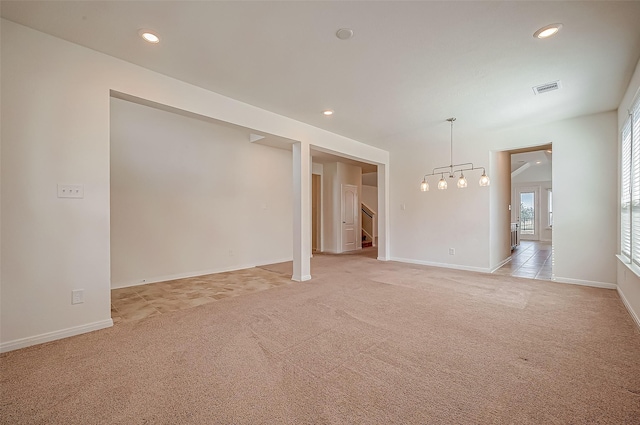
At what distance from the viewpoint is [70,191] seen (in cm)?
259

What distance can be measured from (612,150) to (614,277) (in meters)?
1.98

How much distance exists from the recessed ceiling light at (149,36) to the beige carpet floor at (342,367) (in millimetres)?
2784

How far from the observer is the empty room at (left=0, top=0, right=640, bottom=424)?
Answer: 1.83m

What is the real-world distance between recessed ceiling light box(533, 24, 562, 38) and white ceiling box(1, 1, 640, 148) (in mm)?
51

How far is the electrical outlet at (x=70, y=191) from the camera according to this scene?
2543 millimetres

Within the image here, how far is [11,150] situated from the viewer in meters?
2.32

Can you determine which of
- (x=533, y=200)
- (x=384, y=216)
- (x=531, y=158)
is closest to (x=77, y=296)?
(x=384, y=216)

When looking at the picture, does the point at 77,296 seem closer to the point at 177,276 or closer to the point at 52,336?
the point at 52,336

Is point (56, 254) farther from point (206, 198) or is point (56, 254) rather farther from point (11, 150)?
point (206, 198)

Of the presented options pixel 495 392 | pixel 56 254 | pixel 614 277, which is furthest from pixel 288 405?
pixel 614 277

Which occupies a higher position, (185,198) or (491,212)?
(185,198)

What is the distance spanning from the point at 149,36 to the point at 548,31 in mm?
3521

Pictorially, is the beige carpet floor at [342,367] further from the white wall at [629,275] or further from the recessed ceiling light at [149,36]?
the recessed ceiling light at [149,36]

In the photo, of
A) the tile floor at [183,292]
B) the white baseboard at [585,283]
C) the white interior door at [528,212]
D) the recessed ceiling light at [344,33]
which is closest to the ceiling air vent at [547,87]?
the recessed ceiling light at [344,33]
